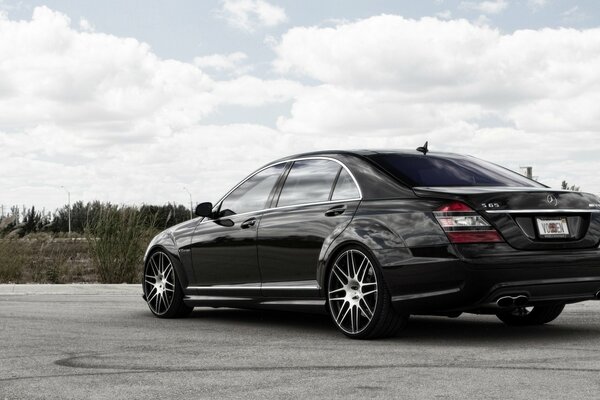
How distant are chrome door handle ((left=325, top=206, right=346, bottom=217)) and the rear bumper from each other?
0.77 meters

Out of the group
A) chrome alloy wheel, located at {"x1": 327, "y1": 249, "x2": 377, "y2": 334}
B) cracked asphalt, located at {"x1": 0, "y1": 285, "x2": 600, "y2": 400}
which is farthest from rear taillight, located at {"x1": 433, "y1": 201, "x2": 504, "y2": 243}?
cracked asphalt, located at {"x1": 0, "y1": 285, "x2": 600, "y2": 400}

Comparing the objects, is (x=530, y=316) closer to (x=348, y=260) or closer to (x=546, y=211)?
(x=546, y=211)

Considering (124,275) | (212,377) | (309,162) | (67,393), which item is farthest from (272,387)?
(124,275)

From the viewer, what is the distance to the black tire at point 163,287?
10422mm

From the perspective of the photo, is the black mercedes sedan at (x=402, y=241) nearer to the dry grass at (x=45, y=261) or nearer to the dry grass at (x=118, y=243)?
the dry grass at (x=118, y=243)

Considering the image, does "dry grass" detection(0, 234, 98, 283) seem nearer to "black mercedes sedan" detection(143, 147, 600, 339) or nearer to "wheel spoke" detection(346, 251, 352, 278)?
"black mercedes sedan" detection(143, 147, 600, 339)

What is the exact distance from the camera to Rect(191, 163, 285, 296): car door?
9.37 meters

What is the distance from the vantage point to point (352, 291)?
320 inches

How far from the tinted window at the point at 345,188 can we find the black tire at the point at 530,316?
1.90 metres

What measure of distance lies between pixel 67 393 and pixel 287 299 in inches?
128

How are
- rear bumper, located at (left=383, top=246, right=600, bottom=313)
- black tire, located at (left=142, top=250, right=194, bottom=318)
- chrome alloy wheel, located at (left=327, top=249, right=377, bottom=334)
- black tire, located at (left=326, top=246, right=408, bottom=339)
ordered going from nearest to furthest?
rear bumper, located at (left=383, top=246, right=600, bottom=313), black tire, located at (left=326, top=246, right=408, bottom=339), chrome alloy wheel, located at (left=327, top=249, right=377, bottom=334), black tire, located at (left=142, top=250, right=194, bottom=318)

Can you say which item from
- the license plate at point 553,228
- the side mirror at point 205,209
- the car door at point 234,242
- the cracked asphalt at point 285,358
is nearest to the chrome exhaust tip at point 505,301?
the cracked asphalt at point 285,358

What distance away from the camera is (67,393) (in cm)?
583

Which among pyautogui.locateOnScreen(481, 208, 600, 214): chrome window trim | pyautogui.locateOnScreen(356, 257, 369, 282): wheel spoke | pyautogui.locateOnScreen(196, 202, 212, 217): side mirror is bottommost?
pyautogui.locateOnScreen(356, 257, 369, 282): wheel spoke
